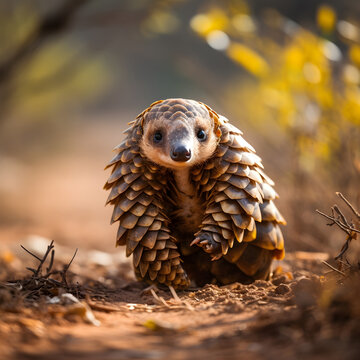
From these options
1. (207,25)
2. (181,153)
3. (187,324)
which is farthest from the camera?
(207,25)

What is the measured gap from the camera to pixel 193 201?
3.33 metres

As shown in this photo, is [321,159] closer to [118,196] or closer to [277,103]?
[277,103]

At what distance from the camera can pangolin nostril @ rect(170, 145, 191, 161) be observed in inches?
111

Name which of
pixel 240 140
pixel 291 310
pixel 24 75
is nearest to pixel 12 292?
pixel 291 310

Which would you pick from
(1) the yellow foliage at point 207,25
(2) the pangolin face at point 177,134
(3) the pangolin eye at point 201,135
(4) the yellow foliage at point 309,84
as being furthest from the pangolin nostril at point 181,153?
(1) the yellow foliage at point 207,25

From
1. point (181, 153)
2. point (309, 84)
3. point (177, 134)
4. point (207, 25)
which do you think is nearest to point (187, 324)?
point (181, 153)

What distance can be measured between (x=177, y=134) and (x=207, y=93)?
554 centimetres

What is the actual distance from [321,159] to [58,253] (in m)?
2.77

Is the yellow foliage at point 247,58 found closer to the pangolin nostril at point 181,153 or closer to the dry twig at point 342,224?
the pangolin nostril at point 181,153

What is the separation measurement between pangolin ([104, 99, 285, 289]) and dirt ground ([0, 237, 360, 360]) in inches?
10.3

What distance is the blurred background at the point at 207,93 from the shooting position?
4629 millimetres

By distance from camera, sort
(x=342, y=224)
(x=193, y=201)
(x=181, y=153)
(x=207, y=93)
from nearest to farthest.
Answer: (x=342, y=224) < (x=181, y=153) < (x=193, y=201) < (x=207, y=93)

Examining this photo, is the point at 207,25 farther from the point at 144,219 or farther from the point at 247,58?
the point at 144,219

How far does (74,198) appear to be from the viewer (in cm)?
1177
